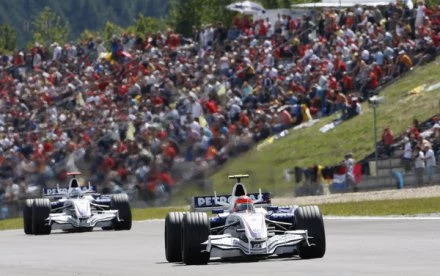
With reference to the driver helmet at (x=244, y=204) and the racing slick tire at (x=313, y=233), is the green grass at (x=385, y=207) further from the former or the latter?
the racing slick tire at (x=313, y=233)

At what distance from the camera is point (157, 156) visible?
45.8 metres

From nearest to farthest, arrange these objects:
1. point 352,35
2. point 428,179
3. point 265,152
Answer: point 265,152 < point 428,179 < point 352,35

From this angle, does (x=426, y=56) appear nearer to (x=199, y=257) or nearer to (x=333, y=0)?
(x=333, y=0)

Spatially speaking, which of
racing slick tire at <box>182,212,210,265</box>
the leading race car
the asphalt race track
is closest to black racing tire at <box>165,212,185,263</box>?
the leading race car

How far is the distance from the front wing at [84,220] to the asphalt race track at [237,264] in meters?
0.28

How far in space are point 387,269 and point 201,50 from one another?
40151 millimetres

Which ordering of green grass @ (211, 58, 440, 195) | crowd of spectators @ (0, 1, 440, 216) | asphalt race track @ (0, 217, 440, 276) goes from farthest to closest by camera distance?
crowd of spectators @ (0, 1, 440, 216) < green grass @ (211, 58, 440, 195) < asphalt race track @ (0, 217, 440, 276)

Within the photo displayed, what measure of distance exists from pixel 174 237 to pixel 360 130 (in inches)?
980

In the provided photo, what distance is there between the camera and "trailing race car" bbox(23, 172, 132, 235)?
1292 inches

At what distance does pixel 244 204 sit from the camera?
2061 centimetres

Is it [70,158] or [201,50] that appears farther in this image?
[201,50]

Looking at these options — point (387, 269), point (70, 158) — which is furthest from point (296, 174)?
point (387, 269)

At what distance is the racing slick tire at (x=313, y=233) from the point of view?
19922 mm

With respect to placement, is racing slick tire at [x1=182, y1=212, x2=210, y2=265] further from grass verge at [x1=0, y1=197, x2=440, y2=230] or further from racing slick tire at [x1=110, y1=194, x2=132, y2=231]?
grass verge at [x1=0, y1=197, x2=440, y2=230]
